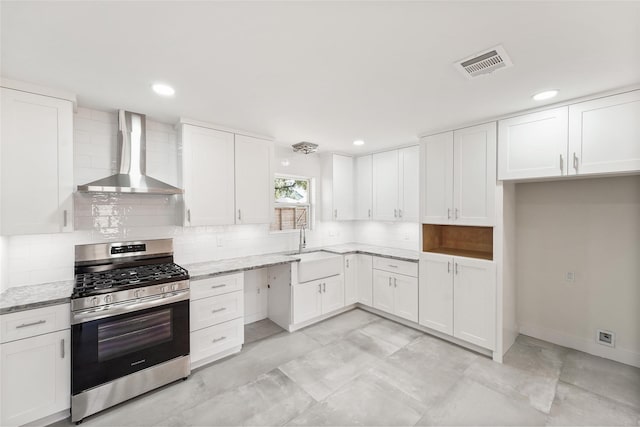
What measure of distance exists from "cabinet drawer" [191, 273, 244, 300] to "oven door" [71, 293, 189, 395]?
16cm

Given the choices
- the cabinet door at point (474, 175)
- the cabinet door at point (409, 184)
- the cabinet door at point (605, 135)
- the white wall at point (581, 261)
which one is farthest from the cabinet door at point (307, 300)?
the cabinet door at point (605, 135)

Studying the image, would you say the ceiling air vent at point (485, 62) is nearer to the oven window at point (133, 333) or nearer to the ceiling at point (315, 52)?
the ceiling at point (315, 52)

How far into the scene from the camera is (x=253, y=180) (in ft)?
11.0

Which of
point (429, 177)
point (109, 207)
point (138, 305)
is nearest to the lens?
point (138, 305)

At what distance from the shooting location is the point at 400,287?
11.9 ft

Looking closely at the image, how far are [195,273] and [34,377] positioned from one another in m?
1.22

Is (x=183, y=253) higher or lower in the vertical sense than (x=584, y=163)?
lower

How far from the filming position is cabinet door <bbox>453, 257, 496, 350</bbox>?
2812 millimetres

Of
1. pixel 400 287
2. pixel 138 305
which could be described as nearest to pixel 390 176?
pixel 400 287

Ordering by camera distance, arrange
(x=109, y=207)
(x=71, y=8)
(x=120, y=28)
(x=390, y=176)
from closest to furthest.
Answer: (x=71, y=8) < (x=120, y=28) < (x=109, y=207) < (x=390, y=176)

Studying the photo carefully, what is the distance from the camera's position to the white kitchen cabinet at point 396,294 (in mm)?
3489

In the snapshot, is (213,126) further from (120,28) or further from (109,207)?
(120,28)

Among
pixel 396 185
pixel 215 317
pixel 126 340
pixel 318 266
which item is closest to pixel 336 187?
pixel 396 185

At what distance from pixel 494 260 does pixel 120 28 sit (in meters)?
3.50
